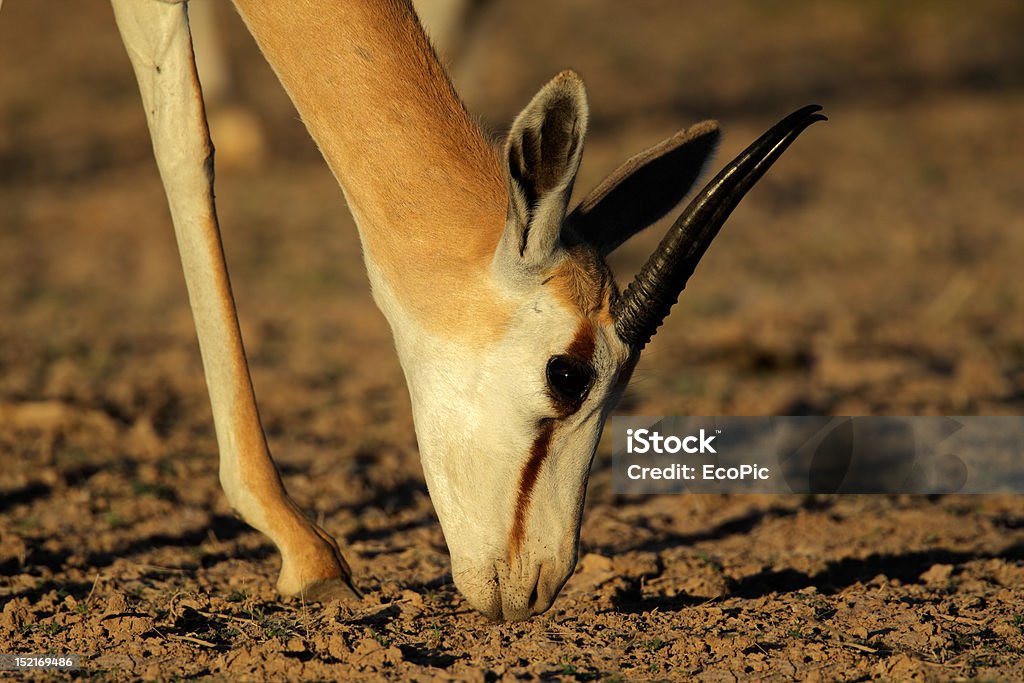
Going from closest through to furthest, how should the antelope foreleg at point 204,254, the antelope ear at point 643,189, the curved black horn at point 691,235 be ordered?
1. the curved black horn at point 691,235
2. the antelope ear at point 643,189
3. the antelope foreleg at point 204,254

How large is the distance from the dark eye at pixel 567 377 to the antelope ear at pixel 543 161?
0.34 m

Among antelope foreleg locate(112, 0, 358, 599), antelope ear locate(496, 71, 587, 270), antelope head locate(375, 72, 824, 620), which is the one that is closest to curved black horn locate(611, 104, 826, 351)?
antelope head locate(375, 72, 824, 620)

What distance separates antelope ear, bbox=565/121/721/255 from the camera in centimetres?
424

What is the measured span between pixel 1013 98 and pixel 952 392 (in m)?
8.86

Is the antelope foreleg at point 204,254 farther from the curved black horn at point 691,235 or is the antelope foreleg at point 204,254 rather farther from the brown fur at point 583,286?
the curved black horn at point 691,235

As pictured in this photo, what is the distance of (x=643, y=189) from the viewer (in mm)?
4359

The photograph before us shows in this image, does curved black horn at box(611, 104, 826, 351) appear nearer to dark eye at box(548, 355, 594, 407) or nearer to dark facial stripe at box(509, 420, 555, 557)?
dark eye at box(548, 355, 594, 407)

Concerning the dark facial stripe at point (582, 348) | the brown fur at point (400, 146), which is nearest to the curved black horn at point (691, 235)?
the dark facial stripe at point (582, 348)

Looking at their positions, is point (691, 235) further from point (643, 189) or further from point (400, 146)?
point (400, 146)

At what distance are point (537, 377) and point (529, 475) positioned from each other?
319 millimetres

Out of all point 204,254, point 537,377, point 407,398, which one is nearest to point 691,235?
point 537,377

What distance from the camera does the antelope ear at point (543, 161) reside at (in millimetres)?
3539

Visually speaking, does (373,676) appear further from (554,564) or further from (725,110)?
(725,110)

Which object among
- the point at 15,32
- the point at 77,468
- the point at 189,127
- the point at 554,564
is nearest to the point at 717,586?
the point at 554,564
